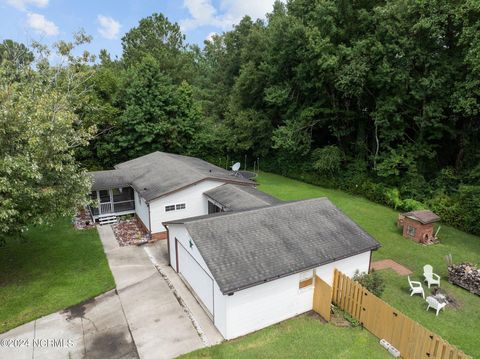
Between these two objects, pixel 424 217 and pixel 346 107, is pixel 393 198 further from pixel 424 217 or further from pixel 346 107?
pixel 346 107

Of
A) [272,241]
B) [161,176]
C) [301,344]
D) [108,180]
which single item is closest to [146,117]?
[108,180]

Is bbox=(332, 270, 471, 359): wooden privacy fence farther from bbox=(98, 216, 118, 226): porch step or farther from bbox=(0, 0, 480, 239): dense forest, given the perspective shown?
bbox=(98, 216, 118, 226): porch step

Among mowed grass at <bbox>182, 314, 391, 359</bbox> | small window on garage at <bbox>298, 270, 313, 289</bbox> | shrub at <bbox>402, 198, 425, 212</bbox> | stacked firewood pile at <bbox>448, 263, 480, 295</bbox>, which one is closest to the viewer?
mowed grass at <bbox>182, 314, 391, 359</bbox>

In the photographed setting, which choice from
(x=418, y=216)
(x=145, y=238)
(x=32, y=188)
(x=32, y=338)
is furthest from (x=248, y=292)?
(x=418, y=216)

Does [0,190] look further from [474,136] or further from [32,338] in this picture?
[474,136]

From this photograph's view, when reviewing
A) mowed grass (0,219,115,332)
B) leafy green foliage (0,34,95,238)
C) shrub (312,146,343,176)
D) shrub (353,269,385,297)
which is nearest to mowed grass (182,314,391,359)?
shrub (353,269,385,297)

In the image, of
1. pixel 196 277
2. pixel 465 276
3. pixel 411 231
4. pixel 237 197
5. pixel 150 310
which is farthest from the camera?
pixel 411 231

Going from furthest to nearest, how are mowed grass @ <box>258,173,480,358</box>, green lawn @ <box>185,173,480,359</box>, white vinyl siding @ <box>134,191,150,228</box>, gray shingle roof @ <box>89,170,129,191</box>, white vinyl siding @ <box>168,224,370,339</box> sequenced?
gray shingle roof @ <box>89,170,129,191</box>
white vinyl siding @ <box>134,191,150,228</box>
mowed grass @ <box>258,173,480,358</box>
white vinyl siding @ <box>168,224,370,339</box>
green lawn @ <box>185,173,480,359</box>

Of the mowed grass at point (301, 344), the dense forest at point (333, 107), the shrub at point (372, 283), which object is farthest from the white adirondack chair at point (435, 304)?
the dense forest at point (333, 107)
